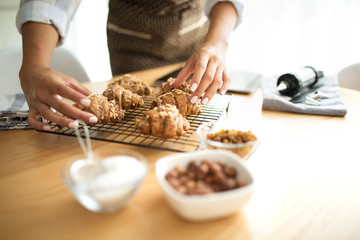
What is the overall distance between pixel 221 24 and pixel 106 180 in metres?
1.27

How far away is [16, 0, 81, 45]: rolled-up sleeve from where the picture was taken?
134cm

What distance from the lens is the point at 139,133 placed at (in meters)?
1.15

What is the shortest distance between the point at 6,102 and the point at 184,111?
0.91 meters

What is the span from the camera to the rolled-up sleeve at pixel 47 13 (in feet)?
4.40

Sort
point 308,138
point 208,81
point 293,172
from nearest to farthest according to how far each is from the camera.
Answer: point 293,172 → point 308,138 → point 208,81

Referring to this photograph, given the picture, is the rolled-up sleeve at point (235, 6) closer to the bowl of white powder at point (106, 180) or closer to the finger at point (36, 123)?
the finger at point (36, 123)

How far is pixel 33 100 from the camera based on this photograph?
116 centimetres

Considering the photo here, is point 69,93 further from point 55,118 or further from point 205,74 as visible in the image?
point 205,74

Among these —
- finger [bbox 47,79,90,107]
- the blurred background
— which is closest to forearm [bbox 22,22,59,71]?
finger [bbox 47,79,90,107]

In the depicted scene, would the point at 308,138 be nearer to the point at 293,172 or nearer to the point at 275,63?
the point at 293,172

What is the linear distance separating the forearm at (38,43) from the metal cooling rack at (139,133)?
29 cm

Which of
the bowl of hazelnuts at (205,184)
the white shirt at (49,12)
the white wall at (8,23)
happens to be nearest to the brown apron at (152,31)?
the white shirt at (49,12)

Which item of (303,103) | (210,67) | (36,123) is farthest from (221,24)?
(36,123)

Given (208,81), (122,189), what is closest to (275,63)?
(208,81)
